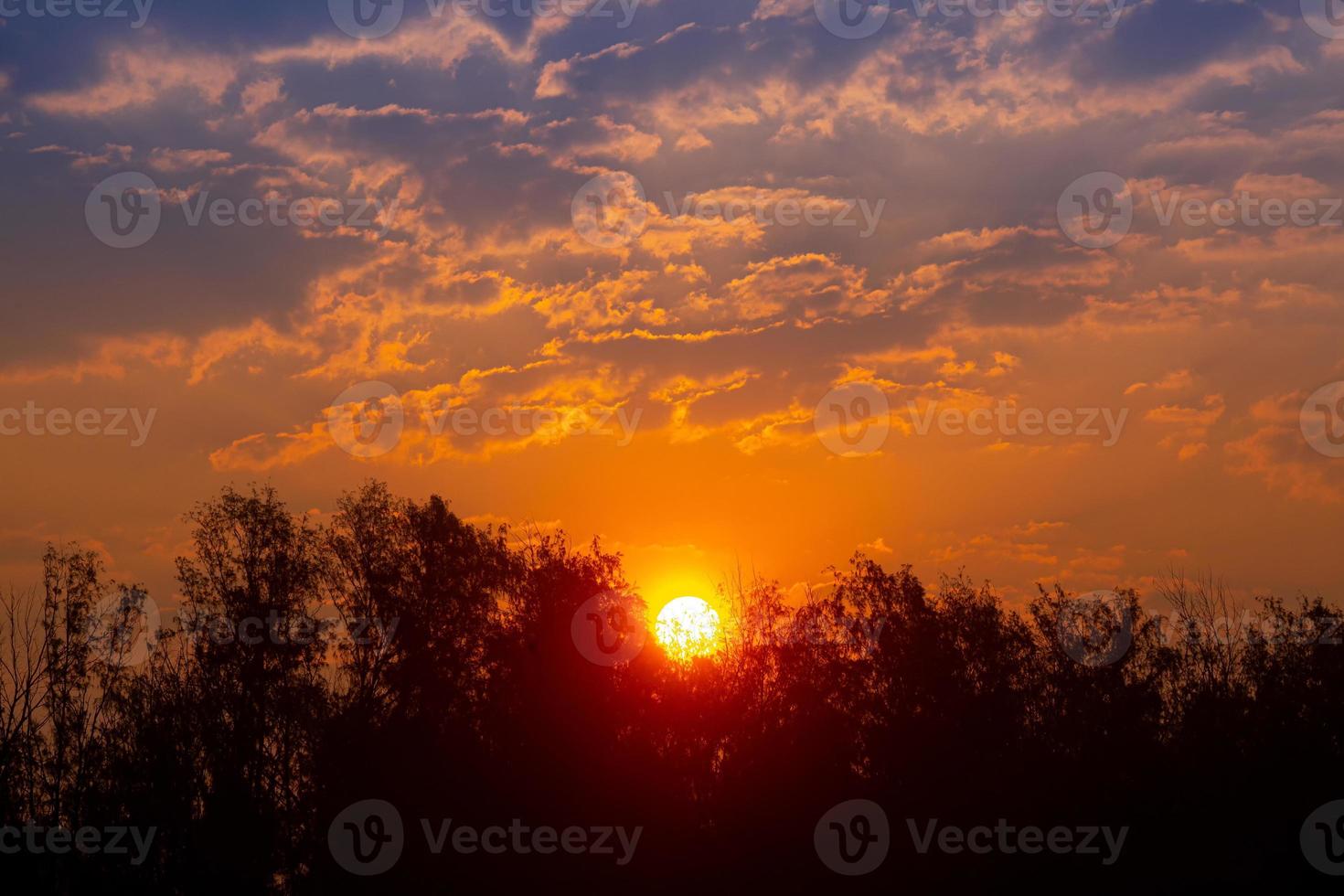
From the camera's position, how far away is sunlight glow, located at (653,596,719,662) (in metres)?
48.2

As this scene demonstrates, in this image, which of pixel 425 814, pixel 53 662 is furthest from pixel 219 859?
pixel 53 662

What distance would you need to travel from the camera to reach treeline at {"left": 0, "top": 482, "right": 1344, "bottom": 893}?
141ft

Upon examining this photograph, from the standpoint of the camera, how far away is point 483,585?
50906 mm

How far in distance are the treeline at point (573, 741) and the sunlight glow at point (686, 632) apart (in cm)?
95

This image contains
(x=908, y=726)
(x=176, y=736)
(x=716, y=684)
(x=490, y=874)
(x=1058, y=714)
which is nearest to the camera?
(x=490, y=874)

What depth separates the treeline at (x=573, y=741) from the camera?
4297 cm

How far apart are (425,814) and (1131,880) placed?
31.0m

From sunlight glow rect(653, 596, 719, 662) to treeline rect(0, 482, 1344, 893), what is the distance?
95 centimetres

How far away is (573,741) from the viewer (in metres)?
43.4

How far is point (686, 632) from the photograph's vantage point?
49406 millimetres

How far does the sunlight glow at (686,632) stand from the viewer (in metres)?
48.2

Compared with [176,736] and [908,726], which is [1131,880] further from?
[176,736]

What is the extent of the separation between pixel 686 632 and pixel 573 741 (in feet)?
26.8

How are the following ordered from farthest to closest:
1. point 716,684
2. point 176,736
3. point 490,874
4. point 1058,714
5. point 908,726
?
point 1058,714 → point 908,726 → point 716,684 → point 176,736 → point 490,874
